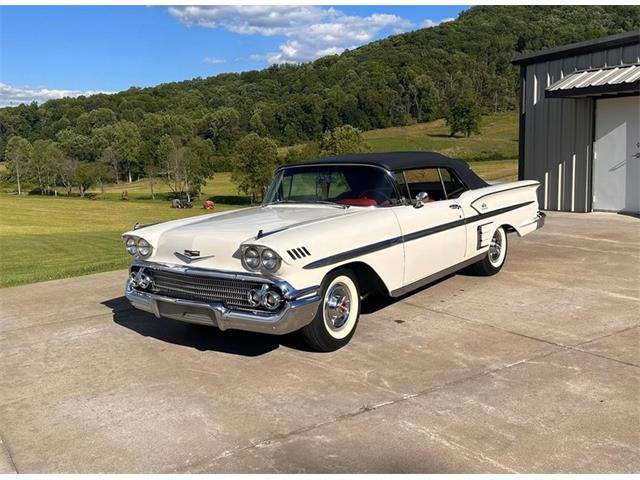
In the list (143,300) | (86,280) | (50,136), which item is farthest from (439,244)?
(50,136)

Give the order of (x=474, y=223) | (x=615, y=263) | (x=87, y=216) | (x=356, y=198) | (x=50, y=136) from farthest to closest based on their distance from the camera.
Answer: (x=50, y=136) < (x=87, y=216) < (x=615, y=263) < (x=474, y=223) < (x=356, y=198)

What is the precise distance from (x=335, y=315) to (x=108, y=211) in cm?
5539

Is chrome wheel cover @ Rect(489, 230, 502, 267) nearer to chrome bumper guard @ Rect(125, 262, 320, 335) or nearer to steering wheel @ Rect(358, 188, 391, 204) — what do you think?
steering wheel @ Rect(358, 188, 391, 204)

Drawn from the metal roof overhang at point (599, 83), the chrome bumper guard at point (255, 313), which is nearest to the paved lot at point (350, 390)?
the chrome bumper guard at point (255, 313)

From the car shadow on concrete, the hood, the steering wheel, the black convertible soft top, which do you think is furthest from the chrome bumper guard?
the black convertible soft top

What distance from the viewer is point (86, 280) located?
25.3 ft

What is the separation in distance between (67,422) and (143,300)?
1.39 m

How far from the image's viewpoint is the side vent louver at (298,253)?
414 cm

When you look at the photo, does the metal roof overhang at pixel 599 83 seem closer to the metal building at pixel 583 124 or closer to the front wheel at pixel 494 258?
the metal building at pixel 583 124

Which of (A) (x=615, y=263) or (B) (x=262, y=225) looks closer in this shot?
(B) (x=262, y=225)

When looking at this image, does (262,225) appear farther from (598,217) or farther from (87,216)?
(87,216)

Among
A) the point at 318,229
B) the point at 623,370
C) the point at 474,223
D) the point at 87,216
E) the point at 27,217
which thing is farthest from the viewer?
the point at 87,216

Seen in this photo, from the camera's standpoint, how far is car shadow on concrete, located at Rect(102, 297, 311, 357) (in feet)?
15.6

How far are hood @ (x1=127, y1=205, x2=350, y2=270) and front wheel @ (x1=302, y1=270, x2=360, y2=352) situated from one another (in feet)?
1.77
